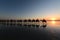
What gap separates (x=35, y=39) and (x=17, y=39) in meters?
3.49

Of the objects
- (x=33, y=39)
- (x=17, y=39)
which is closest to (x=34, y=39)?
(x=33, y=39)

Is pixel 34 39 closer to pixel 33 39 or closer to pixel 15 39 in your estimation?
pixel 33 39

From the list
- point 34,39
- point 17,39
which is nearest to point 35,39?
point 34,39

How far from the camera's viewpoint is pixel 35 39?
16.4 meters

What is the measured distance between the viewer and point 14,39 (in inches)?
637

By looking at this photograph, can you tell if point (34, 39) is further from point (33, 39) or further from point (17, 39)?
point (17, 39)

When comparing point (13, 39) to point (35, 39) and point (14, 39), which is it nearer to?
point (14, 39)

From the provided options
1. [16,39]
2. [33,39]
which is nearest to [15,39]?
[16,39]

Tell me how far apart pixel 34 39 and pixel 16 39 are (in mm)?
3486

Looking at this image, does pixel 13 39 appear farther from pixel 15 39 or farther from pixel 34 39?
pixel 34 39

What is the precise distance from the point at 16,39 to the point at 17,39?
7.7 inches

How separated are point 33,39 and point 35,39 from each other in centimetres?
39

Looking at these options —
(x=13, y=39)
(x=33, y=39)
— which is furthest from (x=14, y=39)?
(x=33, y=39)

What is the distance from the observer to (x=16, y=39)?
1620cm
